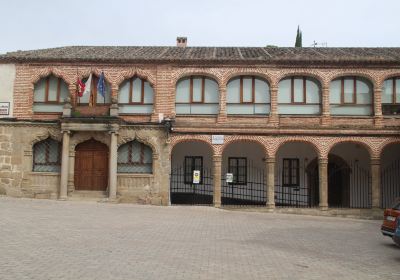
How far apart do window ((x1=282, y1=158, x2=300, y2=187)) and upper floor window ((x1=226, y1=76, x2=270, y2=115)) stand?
358 cm

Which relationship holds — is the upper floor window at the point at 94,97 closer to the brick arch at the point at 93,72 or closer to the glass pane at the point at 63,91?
the brick arch at the point at 93,72

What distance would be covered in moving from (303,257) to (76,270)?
500 centimetres

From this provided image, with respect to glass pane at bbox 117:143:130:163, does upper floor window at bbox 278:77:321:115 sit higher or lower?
higher

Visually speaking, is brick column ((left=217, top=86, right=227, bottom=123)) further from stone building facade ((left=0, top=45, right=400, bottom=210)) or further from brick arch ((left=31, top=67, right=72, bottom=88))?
brick arch ((left=31, top=67, right=72, bottom=88))

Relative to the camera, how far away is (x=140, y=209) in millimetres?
18016

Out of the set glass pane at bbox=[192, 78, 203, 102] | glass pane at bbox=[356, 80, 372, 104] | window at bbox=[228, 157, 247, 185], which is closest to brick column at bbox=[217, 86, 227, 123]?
glass pane at bbox=[192, 78, 203, 102]

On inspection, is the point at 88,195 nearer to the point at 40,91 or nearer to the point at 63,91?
the point at 63,91

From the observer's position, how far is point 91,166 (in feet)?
67.3

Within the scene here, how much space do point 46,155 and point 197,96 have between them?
25.6 ft

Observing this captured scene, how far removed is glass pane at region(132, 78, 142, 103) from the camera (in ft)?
68.9

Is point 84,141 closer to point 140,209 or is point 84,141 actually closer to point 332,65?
point 140,209

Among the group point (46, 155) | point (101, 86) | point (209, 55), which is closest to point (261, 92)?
point (209, 55)

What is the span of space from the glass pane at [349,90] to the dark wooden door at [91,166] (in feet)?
38.7

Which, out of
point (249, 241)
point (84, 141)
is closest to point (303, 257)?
point (249, 241)
